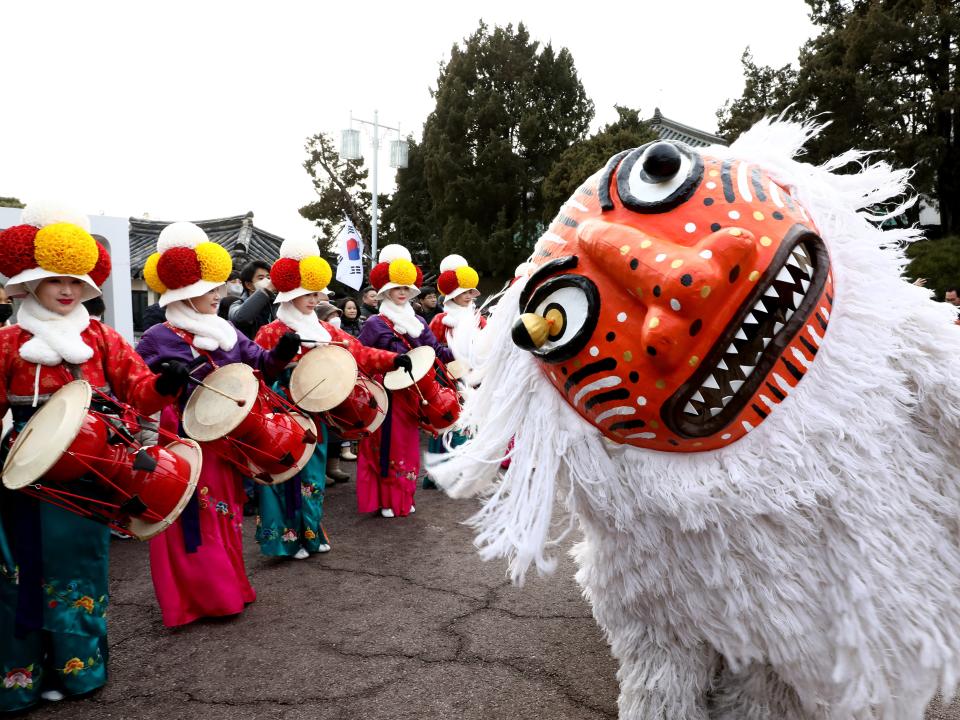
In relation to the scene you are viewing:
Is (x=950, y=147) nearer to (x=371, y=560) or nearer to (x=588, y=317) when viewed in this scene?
(x=371, y=560)

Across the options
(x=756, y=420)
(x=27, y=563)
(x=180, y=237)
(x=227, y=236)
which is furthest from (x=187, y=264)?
(x=227, y=236)

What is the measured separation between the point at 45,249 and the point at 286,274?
155 cm

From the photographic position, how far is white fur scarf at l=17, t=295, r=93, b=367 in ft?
8.25

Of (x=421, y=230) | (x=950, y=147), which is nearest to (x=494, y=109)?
(x=421, y=230)

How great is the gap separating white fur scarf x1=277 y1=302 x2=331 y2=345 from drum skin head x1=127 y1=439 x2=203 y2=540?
4.66 feet

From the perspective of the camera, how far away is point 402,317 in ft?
16.3

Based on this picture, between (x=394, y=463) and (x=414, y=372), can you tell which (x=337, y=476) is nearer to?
(x=394, y=463)

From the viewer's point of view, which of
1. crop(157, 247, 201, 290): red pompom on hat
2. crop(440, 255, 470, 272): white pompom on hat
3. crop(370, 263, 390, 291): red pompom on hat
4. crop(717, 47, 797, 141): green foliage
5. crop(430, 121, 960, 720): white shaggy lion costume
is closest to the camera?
crop(430, 121, 960, 720): white shaggy lion costume

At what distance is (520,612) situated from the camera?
319 cm

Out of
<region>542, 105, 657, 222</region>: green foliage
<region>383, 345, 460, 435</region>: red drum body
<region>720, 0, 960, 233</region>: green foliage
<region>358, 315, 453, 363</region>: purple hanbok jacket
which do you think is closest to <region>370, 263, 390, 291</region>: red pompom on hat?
<region>358, 315, 453, 363</region>: purple hanbok jacket

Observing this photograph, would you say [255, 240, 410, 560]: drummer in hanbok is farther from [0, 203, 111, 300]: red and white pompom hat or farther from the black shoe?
the black shoe

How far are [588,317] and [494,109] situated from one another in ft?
59.0

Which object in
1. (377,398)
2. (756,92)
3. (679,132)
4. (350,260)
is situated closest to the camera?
(377,398)

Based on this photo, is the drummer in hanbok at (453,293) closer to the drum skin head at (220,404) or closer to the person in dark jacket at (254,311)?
the person in dark jacket at (254,311)
